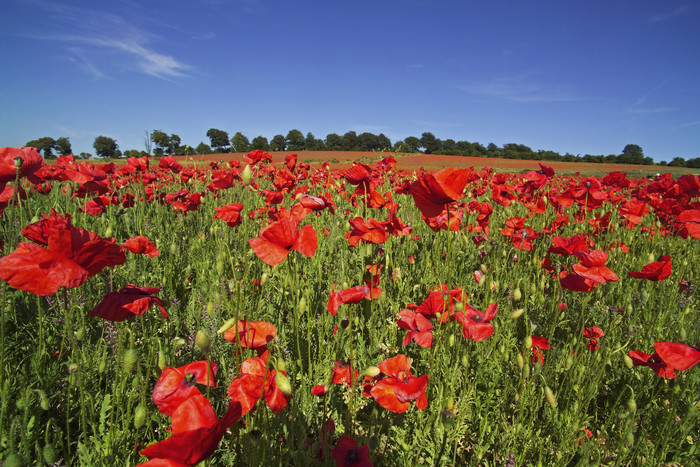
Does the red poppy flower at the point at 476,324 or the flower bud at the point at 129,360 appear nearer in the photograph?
the flower bud at the point at 129,360

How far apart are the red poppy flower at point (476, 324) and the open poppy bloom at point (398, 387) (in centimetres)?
30

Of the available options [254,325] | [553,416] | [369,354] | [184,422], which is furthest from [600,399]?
[184,422]

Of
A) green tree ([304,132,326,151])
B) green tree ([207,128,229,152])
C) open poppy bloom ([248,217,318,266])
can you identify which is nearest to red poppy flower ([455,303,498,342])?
Result: open poppy bloom ([248,217,318,266])

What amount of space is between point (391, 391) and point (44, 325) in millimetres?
2112

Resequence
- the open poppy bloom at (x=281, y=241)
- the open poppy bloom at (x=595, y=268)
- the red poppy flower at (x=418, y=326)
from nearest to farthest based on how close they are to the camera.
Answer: the open poppy bloom at (x=281, y=241) < the red poppy flower at (x=418, y=326) < the open poppy bloom at (x=595, y=268)

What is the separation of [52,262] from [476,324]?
146 centimetres

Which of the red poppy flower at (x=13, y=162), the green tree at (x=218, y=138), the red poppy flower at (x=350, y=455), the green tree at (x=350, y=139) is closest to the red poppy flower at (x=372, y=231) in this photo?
the red poppy flower at (x=350, y=455)

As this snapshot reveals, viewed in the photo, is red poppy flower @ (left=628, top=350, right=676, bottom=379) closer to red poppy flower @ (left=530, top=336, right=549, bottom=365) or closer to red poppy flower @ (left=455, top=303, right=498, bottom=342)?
red poppy flower @ (left=530, top=336, right=549, bottom=365)

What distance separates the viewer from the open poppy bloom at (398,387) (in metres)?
1.20

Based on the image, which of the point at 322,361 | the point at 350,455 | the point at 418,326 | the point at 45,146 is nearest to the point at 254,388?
the point at 350,455

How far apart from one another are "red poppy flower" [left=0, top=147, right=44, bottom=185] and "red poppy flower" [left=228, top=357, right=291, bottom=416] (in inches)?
50.9

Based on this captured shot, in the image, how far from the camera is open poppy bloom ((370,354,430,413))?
120 centimetres

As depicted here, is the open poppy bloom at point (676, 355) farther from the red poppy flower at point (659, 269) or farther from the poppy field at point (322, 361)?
the red poppy flower at point (659, 269)

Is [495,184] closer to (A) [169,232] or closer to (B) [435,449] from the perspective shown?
(B) [435,449]
